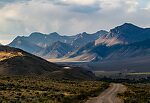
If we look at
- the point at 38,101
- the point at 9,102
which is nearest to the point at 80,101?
the point at 38,101

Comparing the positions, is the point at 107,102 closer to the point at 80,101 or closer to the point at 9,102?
the point at 80,101

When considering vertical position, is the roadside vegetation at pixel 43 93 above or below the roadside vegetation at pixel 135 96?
above

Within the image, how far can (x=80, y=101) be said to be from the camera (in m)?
83.8

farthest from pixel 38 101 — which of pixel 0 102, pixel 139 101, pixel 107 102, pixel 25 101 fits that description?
pixel 139 101

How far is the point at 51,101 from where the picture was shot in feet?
263

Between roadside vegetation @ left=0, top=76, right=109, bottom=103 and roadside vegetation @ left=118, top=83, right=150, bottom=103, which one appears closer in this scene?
roadside vegetation @ left=0, top=76, right=109, bottom=103

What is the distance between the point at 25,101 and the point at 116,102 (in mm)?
18806

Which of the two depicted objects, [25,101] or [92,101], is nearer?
[25,101]

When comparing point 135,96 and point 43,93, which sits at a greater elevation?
point 43,93

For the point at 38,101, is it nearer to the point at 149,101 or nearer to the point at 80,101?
the point at 80,101

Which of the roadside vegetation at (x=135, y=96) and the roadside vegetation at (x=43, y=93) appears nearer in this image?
the roadside vegetation at (x=43, y=93)

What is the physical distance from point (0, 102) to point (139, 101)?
28.7 m

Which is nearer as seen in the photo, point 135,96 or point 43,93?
point 135,96

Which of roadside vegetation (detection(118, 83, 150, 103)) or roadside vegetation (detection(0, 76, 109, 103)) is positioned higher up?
roadside vegetation (detection(0, 76, 109, 103))
